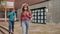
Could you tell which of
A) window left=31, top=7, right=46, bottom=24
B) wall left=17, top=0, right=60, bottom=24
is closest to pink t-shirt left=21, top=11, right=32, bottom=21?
wall left=17, top=0, right=60, bottom=24

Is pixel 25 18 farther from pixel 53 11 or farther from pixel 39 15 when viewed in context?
pixel 39 15

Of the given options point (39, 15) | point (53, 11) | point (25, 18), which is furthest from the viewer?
point (39, 15)

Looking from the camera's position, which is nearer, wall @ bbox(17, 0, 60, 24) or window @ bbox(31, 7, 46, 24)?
wall @ bbox(17, 0, 60, 24)

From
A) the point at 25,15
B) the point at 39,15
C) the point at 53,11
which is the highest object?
the point at 53,11

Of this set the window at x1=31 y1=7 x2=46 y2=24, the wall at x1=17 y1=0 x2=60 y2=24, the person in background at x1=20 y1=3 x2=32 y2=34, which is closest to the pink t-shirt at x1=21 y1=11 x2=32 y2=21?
the person in background at x1=20 y1=3 x2=32 y2=34

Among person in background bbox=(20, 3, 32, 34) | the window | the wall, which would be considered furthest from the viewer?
the window

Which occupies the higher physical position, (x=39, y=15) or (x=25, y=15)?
(x=25, y=15)

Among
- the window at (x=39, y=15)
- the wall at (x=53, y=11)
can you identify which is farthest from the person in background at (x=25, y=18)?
the window at (x=39, y=15)

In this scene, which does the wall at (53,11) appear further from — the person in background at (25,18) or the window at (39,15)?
the person in background at (25,18)

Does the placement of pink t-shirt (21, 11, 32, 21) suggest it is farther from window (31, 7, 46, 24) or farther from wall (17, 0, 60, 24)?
window (31, 7, 46, 24)

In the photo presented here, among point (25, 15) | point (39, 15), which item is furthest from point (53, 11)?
point (25, 15)

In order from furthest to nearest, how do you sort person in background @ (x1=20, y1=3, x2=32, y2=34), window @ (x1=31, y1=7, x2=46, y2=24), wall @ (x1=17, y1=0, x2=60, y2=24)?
window @ (x1=31, y1=7, x2=46, y2=24) → wall @ (x1=17, y1=0, x2=60, y2=24) → person in background @ (x1=20, y1=3, x2=32, y2=34)

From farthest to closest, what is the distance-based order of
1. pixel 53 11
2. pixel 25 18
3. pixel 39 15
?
pixel 39 15 < pixel 53 11 < pixel 25 18

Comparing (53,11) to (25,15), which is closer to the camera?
(25,15)
